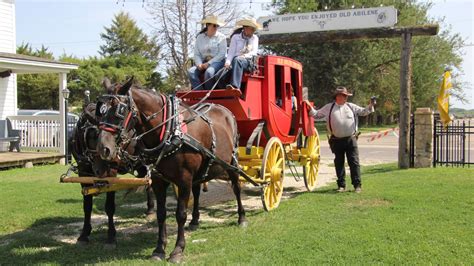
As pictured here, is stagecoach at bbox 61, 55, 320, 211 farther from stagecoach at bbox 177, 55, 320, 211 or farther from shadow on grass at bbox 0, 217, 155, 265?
shadow on grass at bbox 0, 217, 155, 265

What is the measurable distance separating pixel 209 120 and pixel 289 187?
5388 millimetres

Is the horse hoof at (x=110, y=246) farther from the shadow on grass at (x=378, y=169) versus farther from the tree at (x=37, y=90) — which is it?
the tree at (x=37, y=90)

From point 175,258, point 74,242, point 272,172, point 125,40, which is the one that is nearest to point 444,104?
point 272,172

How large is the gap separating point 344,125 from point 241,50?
9.31ft

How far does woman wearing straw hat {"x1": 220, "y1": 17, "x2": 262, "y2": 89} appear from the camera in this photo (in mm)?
7664

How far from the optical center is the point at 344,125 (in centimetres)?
975

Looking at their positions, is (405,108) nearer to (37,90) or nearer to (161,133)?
(161,133)

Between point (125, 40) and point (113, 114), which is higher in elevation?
point (125, 40)

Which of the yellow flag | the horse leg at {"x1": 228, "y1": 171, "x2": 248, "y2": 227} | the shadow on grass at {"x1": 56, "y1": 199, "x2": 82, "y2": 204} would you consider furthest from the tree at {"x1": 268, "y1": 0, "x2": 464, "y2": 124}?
the horse leg at {"x1": 228, "y1": 171, "x2": 248, "y2": 227}

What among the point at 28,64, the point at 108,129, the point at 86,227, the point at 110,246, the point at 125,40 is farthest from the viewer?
the point at 125,40

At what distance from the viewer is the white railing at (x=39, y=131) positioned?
1733 centimetres

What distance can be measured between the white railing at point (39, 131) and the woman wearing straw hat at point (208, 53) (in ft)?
34.2

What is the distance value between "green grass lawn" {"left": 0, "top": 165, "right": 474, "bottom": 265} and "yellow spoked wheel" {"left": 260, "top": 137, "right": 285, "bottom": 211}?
0.68 ft

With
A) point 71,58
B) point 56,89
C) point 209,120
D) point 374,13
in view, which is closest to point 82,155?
point 209,120
